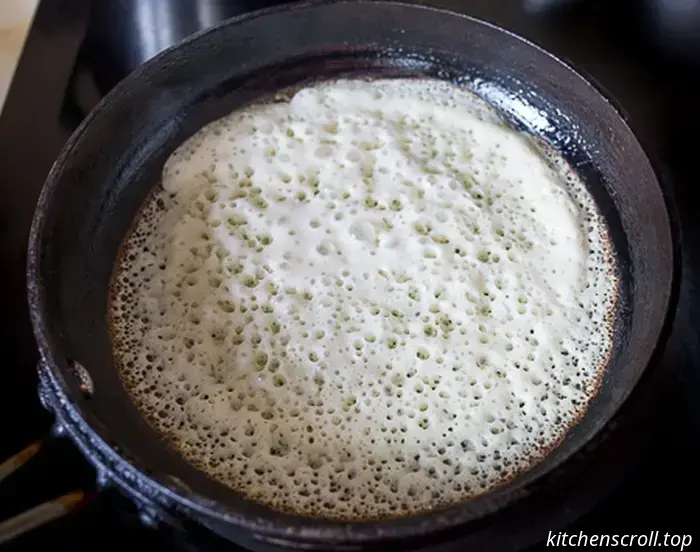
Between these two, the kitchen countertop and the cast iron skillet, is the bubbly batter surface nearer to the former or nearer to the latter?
the cast iron skillet

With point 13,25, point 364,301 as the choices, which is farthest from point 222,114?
point 13,25

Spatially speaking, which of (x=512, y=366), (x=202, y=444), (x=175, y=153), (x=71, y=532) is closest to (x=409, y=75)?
(x=175, y=153)

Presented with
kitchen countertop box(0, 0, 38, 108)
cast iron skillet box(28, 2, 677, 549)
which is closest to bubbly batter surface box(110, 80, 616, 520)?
cast iron skillet box(28, 2, 677, 549)

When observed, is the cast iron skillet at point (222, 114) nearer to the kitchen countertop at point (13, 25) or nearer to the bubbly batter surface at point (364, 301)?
the bubbly batter surface at point (364, 301)

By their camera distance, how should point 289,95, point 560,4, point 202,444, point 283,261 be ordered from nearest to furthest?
point 202,444 < point 283,261 < point 289,95 < point 560,4

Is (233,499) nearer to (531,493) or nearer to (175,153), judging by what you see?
(531,493)

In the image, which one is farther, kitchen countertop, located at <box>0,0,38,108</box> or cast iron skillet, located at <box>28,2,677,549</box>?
kitchen countertop, located at <box>0,0,38,108</box>
